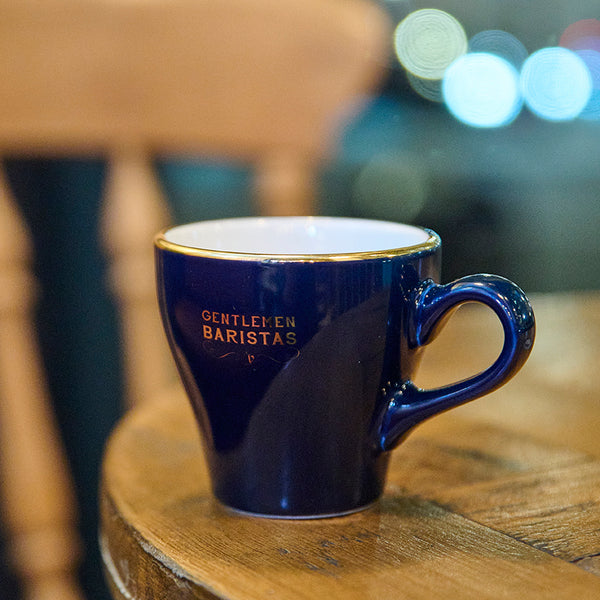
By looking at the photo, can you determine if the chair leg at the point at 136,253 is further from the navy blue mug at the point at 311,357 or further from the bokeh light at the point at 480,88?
the bokeh light at the point at 480,88

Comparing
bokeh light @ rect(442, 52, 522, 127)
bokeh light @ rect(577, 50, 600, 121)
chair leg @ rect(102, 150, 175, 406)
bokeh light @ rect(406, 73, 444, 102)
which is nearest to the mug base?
chair leg @ rect(102, 150, 175, 406)

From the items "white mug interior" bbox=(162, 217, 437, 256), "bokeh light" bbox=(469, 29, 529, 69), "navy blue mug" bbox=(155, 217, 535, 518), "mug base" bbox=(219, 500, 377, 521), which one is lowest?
"mug base" bbox=(219, 500, 377, 521)

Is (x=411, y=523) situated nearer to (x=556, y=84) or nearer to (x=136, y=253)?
(x=136, y=253)

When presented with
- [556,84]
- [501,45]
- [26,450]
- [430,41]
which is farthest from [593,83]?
[26,450]

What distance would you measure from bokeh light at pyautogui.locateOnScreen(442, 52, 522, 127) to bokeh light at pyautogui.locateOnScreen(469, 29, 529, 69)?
0.05 ft

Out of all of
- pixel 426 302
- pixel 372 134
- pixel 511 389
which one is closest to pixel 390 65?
pixel 372 134

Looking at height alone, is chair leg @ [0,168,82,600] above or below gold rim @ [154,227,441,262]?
below

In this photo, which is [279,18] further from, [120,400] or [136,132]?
[120,400]

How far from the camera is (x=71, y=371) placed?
0.97 meters

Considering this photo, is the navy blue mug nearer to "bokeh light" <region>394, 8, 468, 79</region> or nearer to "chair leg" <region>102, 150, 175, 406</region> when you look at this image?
"chair leg" <region>102, 150, 175, 406</region>

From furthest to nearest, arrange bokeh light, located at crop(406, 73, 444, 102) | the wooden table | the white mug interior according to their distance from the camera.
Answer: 1. bokeh light, located at crop(406, 73, 444, 102)
2. the white mug interior
3. the wooden table

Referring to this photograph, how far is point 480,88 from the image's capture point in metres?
2.19

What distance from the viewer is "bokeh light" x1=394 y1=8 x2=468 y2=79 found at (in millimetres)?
2055

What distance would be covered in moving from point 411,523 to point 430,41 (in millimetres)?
1974
